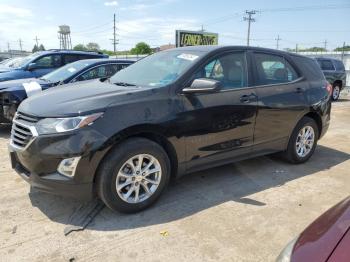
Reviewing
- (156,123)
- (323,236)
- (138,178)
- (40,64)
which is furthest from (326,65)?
(323,236)

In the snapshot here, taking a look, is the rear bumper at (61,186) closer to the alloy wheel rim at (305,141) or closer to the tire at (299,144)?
the tire at (299,144)

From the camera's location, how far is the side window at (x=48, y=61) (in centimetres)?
925

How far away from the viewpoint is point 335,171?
4.98 metres

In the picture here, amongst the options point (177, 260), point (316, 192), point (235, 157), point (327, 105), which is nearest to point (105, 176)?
point (177, 260)

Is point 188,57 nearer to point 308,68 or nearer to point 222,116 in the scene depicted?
point 222,116

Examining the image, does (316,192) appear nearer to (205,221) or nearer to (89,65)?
(205,221)

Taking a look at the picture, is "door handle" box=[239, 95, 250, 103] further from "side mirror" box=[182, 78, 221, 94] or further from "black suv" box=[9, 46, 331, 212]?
"side mirror" box=[182, 78, 221, 94]

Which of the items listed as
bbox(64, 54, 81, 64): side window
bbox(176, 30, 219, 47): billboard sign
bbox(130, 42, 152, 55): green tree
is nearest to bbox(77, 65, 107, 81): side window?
bbox(64, 54, 81, 64): side window

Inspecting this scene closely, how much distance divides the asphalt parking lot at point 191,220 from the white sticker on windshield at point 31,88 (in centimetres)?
173

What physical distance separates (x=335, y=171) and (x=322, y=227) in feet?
11.4

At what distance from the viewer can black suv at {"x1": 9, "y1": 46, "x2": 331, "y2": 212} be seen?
3.14m

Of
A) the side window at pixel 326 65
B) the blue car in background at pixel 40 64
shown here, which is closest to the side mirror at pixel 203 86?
the blue car in background at pixel 40 64

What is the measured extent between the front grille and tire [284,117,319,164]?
136 inches

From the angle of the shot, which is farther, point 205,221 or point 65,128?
point 205,221
